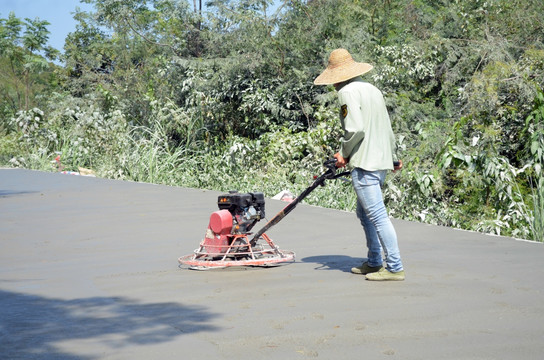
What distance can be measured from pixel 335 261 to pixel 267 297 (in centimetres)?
156

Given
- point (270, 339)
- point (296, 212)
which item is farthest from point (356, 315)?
point (296, 212)

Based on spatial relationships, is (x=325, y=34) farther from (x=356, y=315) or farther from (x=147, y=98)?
(x=356, y=315)

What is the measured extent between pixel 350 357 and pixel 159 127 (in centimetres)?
1427

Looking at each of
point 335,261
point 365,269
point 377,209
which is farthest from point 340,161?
point 335,261

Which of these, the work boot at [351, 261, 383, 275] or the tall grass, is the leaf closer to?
the tall grass

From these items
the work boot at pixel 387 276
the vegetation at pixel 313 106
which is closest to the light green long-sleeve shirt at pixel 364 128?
the work boot at pixel 387 276

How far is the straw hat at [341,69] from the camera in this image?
5.70 m

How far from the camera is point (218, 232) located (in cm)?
609

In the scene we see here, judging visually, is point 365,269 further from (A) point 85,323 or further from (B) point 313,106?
(B) point 313,106

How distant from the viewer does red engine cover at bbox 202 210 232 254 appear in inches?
239

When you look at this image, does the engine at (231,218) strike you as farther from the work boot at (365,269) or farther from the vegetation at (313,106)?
the vegetation at (313,106)

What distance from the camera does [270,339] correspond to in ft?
Result: 13.6

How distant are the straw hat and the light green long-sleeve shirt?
11 cm

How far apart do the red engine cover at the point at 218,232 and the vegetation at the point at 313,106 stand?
437 cm
